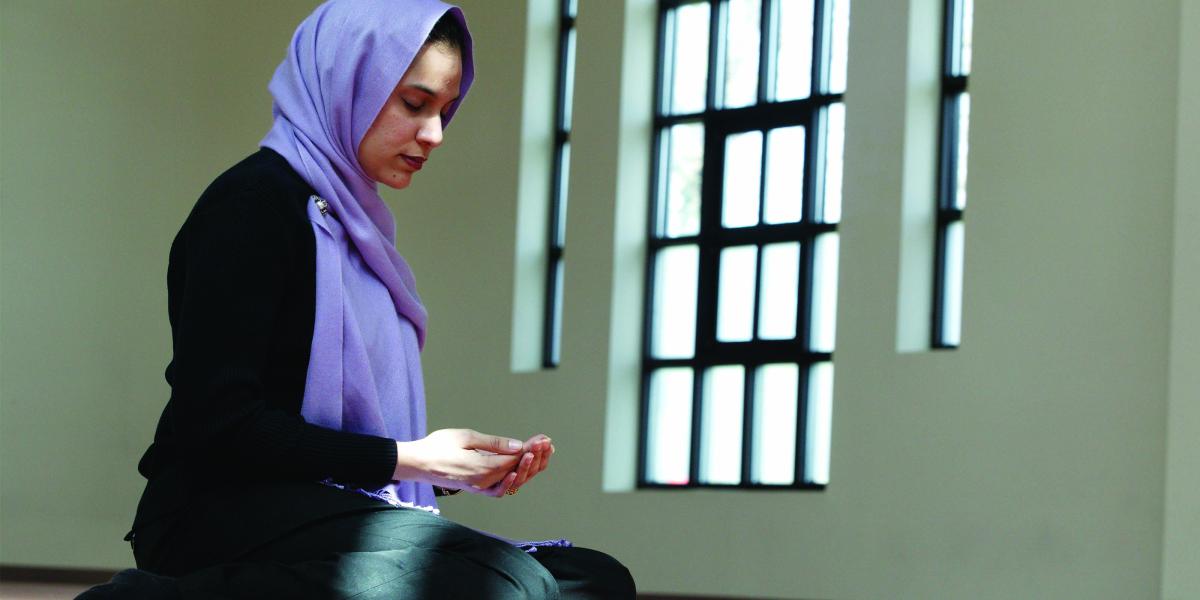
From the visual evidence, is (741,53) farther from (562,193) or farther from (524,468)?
(524,468)

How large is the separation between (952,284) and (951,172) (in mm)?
466

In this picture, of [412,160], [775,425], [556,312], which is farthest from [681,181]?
[412,160]

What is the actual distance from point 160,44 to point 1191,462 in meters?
5.98

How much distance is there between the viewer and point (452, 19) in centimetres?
246

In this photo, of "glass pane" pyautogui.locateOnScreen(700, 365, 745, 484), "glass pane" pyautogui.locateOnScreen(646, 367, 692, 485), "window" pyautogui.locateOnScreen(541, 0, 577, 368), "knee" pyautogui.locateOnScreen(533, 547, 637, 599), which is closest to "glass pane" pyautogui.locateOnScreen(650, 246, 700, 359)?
"glass pane" pyautogui.locateOnScreen(646, 367, 692, 485)

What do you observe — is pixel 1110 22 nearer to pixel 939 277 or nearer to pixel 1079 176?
pixel 1079 176

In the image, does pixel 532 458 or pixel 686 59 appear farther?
pixel 686 59

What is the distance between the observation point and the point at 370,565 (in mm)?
2027

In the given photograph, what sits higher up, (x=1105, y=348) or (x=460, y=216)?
(x=460, y=216)

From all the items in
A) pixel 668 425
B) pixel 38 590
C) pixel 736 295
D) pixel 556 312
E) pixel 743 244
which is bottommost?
pixel 38 590

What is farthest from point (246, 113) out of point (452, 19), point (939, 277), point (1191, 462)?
point (452, 19)

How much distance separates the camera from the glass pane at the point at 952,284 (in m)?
6.24

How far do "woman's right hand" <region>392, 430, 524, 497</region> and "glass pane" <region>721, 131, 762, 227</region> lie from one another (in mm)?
4972

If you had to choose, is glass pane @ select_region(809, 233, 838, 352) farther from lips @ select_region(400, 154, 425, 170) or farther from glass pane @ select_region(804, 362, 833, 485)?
lips @ select_region(400, 154, 425, 170)
